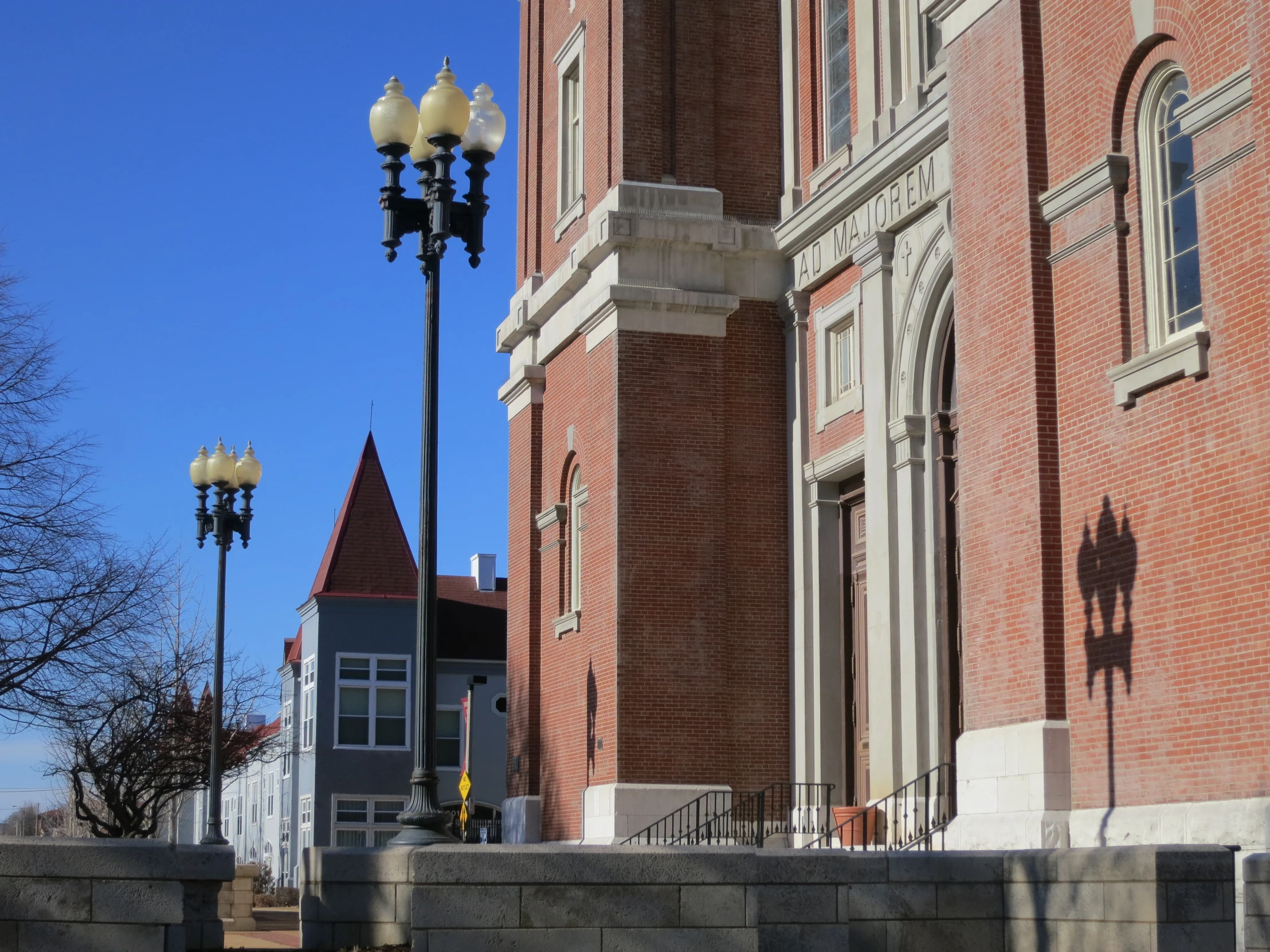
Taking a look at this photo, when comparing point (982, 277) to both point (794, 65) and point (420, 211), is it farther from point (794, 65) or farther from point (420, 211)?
point (794, 65)

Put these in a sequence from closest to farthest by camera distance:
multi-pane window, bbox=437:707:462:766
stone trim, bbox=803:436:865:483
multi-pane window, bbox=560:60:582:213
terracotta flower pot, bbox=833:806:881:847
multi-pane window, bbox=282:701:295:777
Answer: terracotta flower pot, bbox=833:806:881:847 → stone trim, bbox=803:436:865:483 → multi-pane window, bbox=560:60:582:213 → multi-pane window, bbox=437:707:462:766 → multi-pane window, bbox=282:701:295:777

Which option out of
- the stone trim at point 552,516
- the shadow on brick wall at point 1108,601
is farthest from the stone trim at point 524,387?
the shadow on brick wall at point 1108,601

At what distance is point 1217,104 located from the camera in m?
14.0

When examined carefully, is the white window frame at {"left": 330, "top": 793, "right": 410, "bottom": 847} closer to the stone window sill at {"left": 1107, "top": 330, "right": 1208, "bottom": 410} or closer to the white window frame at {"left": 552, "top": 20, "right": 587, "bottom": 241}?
the white window frame at {"left": 552, "top": 20, "right": 587, "bottom": 241}

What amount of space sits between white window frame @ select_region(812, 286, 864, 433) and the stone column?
0.52 metres

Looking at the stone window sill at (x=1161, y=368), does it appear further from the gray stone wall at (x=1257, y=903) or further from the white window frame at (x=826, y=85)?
the white window frame at (x=826, y=85)

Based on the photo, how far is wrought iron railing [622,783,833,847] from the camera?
22828 millimetres

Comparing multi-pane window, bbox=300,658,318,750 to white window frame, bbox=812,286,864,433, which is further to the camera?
multi-pane window, bbox=300,658,318,750

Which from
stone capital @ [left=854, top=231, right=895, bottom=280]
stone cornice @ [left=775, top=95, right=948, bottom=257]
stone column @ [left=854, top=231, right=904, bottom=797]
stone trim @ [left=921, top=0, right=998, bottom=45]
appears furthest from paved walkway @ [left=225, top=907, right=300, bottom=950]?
stone trim @ [left=921, top=0, right=998, bottom=45]

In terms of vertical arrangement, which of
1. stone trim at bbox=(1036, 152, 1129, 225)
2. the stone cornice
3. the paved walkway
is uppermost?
the stone cornice

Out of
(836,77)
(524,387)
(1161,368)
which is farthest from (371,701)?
(1161,368)

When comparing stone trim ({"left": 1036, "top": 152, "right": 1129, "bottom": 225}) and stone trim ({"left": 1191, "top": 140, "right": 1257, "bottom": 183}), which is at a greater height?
stone trim ({"left": 1036, "top": 152, "right": 1129, "bottom": 225})

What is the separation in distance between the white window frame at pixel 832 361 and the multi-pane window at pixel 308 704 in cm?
2995

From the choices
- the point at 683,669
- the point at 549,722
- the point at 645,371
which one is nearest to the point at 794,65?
the point at 645,371
